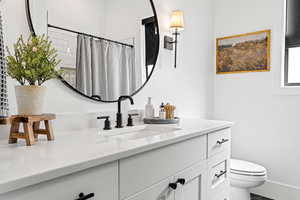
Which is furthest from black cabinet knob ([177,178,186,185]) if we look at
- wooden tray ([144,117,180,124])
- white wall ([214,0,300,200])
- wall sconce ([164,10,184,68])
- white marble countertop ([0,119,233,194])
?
white wall ([214,0,300,200])

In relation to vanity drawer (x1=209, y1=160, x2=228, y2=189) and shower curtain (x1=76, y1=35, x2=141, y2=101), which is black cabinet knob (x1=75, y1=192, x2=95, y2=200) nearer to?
shower curtain (x1=76, y1=35, x2=141, y2=101)

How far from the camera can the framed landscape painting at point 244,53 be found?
2.18m

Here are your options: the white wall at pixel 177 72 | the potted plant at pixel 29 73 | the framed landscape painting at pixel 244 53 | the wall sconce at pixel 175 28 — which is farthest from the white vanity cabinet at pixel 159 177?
the framed landscape painting at pixel 244 53

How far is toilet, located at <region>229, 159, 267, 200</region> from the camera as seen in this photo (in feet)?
5.63

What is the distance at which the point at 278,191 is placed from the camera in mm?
2113

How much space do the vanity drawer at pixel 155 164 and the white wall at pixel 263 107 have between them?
1363mm

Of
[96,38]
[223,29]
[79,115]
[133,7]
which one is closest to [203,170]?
[79,115]

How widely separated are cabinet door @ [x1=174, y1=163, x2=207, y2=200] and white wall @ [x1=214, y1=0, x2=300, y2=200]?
50.8 inches

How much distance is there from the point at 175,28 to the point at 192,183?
127cm

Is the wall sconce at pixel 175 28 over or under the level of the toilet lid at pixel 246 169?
over

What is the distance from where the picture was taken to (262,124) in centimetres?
222

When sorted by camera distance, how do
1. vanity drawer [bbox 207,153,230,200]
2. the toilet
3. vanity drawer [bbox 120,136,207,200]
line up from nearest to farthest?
1. vanity drawer [bbox 120,136,207,200]
2. vanity drawer [bbox 207,153,230,200]
3. the toilet

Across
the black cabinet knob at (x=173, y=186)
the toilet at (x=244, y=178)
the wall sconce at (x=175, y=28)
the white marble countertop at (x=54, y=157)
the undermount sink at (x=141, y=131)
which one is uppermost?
the wall sconce at (x=175, y=28)

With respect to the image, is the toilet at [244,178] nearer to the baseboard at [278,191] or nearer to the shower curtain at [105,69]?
the baseboard at [278,191]
